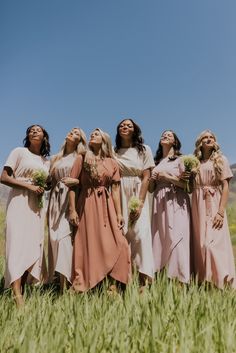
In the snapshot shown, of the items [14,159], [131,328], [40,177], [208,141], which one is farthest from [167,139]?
[131,328]

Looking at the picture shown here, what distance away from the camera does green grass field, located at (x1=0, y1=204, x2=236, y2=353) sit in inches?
93.8

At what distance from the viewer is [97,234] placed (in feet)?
15.9

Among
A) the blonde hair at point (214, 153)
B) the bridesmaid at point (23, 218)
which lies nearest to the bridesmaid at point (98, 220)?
the bridesmaid at point (23, 218)

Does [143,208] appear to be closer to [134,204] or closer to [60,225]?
[134,204]

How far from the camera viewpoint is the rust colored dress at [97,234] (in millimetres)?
4695

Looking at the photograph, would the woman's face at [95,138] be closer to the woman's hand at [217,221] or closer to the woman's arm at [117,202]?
the woman's arm at [117,202]

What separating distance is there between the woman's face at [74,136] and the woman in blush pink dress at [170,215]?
1109 millimetres

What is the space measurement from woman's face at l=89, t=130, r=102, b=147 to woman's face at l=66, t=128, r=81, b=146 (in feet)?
1.09

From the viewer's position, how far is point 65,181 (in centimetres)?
494

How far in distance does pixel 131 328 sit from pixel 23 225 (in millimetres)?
2724

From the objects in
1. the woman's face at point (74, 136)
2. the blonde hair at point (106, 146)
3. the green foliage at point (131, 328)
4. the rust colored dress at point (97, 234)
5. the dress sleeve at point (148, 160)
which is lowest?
the green foliage at point (131, 328)

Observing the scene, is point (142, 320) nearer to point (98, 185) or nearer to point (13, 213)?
point (98, 185)

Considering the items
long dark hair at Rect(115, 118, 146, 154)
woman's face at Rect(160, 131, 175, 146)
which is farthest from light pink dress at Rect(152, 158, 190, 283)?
long dark hair at Rect(115, 118, 146, 154)

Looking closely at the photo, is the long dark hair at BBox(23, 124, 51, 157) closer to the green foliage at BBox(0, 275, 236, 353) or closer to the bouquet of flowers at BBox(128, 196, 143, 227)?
the bouquet of flowers at BBox(128, 196, 143, 227)
